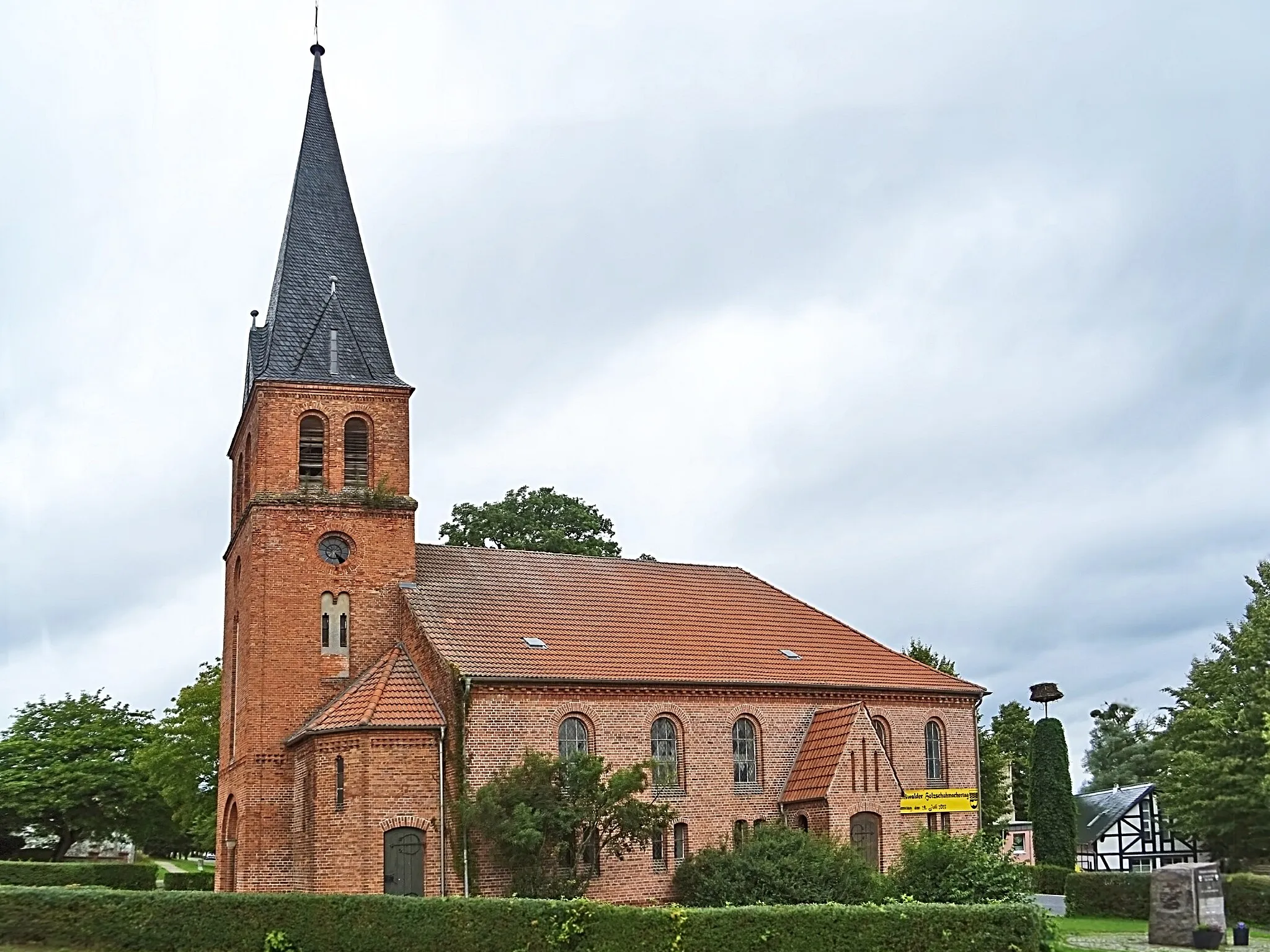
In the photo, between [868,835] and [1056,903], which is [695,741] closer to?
[868,835]

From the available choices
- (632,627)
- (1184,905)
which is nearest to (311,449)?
(632,627)

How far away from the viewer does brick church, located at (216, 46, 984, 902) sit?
2988cm

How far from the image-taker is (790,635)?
38.8 m

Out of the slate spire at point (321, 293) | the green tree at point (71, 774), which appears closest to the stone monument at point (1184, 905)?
the slate spire at point (321, 293)

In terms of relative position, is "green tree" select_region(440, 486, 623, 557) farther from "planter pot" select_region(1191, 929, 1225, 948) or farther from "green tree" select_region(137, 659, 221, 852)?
"planter pot" select_region(1191, 929, 1225, 948)

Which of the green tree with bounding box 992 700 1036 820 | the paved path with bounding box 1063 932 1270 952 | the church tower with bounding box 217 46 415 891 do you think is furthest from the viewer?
the green tree with bounding box 992 700 1036 820

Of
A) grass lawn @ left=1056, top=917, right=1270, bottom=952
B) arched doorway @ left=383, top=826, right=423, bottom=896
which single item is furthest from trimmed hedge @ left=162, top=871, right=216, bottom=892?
grass lawn @ left=1056, top=917, right=1270, bottom=952

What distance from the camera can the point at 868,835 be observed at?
110 feet

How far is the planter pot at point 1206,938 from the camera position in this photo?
1235 inches

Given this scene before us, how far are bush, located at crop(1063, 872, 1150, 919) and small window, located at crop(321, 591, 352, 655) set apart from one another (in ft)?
79.6

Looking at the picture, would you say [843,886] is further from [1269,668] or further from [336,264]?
[1269,668]

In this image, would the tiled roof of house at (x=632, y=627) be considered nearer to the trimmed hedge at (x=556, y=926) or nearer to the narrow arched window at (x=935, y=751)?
the narrow arched window at (x=935, y=751)

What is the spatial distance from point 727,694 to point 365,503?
35.9ft

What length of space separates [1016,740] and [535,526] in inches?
1075
